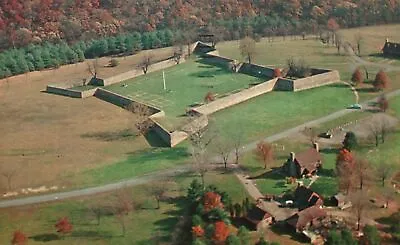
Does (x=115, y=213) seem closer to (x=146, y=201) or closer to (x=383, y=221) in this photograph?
(x=146, y=201)

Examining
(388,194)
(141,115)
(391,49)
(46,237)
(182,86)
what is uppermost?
(391,49)

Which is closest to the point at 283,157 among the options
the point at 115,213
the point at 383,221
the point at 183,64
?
the point at 383,221

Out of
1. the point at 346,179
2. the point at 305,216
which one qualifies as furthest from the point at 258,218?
the point at 346,179

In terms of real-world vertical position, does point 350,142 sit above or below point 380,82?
below

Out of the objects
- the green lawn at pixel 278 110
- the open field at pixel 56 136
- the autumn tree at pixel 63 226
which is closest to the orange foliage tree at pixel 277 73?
the green lawn at pixel 278 110

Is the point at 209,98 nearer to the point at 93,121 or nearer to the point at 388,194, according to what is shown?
the point at 93,121

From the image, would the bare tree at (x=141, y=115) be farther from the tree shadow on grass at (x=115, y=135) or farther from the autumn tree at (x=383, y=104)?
the autumn tree at (x=383, y=104)

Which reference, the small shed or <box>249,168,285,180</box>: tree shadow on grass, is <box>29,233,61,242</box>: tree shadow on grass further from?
the small shed
